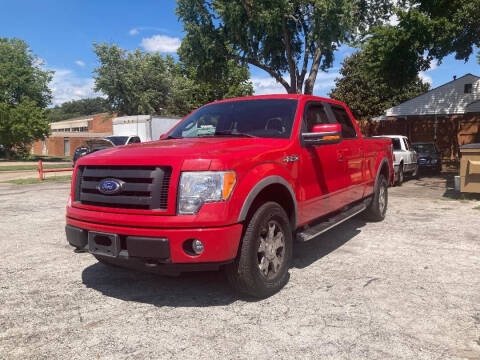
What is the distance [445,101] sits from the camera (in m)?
25.5

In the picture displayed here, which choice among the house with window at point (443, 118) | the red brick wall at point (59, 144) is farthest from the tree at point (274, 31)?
the red brick wall at point (59, 144)

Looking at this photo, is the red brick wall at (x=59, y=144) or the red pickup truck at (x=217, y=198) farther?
the red brick wall at (x=59, y=144)

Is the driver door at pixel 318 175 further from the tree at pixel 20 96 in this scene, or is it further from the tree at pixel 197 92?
the tree at pixel 20 96

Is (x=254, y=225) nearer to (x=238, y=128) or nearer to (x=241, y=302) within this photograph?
(x=241, y=302)

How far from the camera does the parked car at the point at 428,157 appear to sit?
53.8ft

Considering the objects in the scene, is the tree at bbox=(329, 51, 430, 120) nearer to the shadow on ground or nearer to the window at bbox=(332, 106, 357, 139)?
the window at bbox=(332, 106, 357, 139)

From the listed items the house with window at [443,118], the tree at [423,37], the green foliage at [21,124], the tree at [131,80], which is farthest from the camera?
the tree at [131,80]

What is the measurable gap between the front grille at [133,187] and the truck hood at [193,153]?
0.20 ft

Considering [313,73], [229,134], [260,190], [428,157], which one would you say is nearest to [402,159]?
[428,157]

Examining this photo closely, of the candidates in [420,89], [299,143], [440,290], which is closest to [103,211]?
[299,143]

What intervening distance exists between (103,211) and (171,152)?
0.78 meters

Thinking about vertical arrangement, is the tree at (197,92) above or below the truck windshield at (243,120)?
above

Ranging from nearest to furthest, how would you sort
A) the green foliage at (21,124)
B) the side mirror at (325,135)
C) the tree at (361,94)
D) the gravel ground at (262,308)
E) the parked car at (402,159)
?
Answer: the gravel ground at (262,308), the side mirror at (325,135), the parked car at (402,159), the green foliage at (21,124), the tree at (361,94)

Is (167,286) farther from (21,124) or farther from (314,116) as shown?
(21,124)
